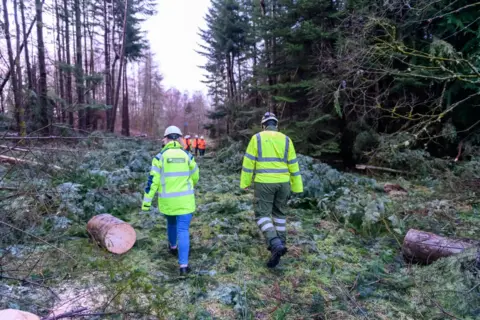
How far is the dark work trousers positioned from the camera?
415 cm

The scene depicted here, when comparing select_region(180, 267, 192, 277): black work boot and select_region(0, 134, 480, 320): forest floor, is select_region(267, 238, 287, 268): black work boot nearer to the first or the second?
select_region(0, 134, 480, 320): forest floor

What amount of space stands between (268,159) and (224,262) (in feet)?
5.31

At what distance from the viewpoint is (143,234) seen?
5.20 meters

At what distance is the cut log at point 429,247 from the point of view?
3.93 metres

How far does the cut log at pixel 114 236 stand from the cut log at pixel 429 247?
4.14 metres

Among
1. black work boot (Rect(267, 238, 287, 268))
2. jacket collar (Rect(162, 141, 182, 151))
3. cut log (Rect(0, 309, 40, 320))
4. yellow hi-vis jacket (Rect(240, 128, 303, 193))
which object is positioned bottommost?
black work boot (Rect(267, 238, 287, 268))

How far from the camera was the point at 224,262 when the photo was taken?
4227mm

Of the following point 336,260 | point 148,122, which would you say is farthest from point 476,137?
point 148,122

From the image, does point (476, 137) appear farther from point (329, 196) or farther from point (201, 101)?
point (201, 101)

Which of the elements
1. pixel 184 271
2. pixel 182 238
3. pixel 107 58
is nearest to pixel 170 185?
pixel 182 238

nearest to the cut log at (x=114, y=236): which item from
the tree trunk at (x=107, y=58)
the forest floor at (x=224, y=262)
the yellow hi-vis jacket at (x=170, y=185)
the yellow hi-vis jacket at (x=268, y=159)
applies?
the forest floor at (x=224, y=262)

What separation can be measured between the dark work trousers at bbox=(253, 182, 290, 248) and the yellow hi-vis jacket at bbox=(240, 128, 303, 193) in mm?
103

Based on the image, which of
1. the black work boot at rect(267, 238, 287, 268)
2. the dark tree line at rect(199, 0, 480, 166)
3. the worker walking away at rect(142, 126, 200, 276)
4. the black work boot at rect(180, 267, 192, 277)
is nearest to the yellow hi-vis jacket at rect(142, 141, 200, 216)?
the worker walking away at rect(142, 126, 200, 276)

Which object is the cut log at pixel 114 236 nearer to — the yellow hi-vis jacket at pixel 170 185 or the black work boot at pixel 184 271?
the yellow hi-vis jacket at pixel 170 185
